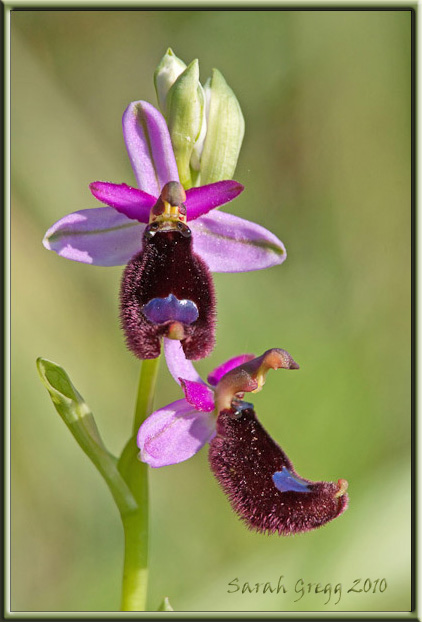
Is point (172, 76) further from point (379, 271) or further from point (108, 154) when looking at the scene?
point (379, 271)

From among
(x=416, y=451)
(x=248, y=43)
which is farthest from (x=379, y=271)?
(x=416, y=451)

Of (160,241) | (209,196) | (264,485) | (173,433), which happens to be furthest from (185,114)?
(264,485)

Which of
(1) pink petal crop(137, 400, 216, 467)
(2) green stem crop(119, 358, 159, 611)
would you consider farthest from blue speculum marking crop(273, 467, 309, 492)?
(2) green stem crop(119, 358, 159, 611)

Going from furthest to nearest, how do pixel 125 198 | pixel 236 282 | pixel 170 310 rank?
pixel 236 282, pixel 125 198, pixel 170 310

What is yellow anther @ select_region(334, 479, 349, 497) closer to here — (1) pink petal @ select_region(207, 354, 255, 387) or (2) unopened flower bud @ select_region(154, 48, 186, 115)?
(1) pink petal @ select_region(207, 354, 255, 387)

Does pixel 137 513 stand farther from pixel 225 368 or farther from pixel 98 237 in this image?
pixel 98 237

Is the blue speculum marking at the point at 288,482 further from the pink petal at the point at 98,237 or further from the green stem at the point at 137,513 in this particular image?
the pink petal at the point at 98,237
